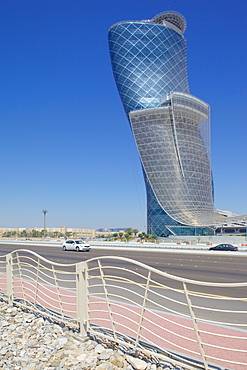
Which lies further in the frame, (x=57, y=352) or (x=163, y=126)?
(x=163, y=126)

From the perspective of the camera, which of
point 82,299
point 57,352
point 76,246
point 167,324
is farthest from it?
point 76,246

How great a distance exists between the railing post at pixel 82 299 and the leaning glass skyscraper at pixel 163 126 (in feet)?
215

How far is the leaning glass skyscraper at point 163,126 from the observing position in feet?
245

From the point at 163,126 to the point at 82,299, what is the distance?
71.1 m

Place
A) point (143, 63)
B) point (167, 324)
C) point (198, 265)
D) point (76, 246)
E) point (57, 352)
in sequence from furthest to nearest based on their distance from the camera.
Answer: point (143, 63), point (76, 246), point (198, 265), point (167, 324), point (57, 352)

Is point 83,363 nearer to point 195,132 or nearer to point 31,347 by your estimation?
point 31,347

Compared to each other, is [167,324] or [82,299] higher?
[82,299]

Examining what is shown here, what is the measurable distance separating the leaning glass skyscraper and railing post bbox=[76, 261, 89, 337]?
65.5 metres

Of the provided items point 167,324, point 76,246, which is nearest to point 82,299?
point 167,324

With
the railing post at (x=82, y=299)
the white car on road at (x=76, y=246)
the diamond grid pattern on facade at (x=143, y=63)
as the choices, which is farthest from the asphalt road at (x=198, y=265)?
the diamond grid pattern on facade at (x=143, y=63)

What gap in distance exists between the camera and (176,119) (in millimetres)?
75812

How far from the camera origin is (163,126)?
247 feet

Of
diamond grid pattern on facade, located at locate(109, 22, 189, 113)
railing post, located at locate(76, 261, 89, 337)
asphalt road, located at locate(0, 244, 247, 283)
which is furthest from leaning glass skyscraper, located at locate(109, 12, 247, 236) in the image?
railing post, located at locate(76, 261, 89, 337)

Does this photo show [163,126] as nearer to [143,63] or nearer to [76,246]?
[143,63]
